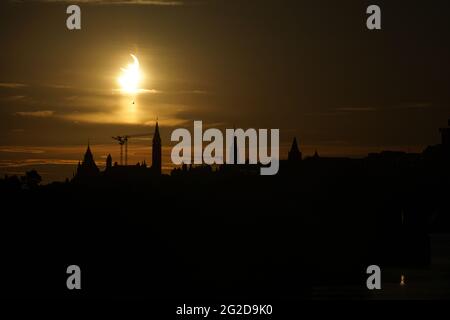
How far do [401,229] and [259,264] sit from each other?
158 feet

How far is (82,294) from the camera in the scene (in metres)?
73.9

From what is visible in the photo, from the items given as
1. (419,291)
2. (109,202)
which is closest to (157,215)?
(109,202)

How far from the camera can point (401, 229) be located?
470 ft

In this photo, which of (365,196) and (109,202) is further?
(365,196)
